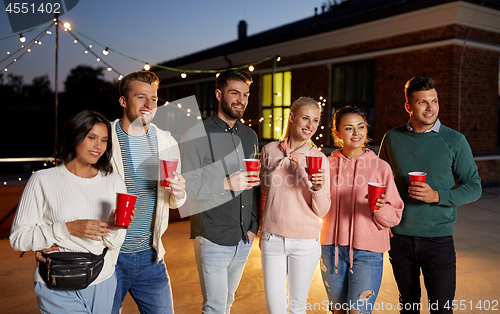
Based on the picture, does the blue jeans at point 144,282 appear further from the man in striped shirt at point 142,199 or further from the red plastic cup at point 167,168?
the red plastic cup at point 167,168

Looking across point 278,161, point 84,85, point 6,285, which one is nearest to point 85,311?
point 278,161

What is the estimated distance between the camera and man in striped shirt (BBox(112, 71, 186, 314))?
2111 mm

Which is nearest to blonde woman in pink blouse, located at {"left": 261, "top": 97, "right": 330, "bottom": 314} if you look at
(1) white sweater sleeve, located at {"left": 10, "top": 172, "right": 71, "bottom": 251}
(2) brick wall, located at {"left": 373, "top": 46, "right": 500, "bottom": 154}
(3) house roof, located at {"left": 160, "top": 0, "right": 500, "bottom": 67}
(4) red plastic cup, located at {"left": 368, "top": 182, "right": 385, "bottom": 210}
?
(4) red plastic cup, located at {"left": 368, "top": 182, "right": 385, "bottom": 210}

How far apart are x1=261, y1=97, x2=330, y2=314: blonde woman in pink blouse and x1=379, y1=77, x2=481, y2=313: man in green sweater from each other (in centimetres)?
59

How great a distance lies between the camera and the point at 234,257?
2.34m

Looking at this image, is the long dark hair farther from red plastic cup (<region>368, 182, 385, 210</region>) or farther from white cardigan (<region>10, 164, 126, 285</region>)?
red plastic cup (<region>368, 182, 385, 210</region>)

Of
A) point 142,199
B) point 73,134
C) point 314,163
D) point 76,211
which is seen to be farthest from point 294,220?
point 73,134

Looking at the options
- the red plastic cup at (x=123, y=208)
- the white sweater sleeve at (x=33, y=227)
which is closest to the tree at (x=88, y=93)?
the white sweater sleeve at (x=33, y=227)

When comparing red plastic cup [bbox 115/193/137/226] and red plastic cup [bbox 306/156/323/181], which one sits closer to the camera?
red plastic cup [bbox 115/193/137/226]

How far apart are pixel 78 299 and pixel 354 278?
154 centimetres

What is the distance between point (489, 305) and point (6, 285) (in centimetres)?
472

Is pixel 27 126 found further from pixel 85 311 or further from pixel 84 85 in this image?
pixel 85 311

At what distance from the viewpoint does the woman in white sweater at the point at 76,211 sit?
5.45ft

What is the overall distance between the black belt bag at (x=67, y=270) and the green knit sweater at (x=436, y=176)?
187 centimetres
